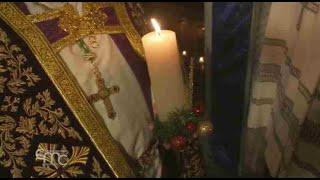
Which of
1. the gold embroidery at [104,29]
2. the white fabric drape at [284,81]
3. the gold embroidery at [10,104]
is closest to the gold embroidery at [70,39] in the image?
the gold embroidery at [104,29]

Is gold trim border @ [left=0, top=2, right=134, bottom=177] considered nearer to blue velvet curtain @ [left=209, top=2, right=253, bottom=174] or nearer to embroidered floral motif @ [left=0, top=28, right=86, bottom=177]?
embroidered floral motif @ [left=0, top=28, right=86, bottom=177]

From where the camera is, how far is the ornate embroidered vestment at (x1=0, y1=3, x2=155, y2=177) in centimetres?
55

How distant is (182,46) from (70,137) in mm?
386

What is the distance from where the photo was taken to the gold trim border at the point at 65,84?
60cm

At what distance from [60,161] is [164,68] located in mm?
220

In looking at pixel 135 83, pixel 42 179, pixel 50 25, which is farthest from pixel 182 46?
pixel 42 179

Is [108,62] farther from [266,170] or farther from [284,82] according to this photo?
[266,170]

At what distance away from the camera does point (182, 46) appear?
2.83 ft

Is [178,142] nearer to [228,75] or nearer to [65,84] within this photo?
Result: [65,84]

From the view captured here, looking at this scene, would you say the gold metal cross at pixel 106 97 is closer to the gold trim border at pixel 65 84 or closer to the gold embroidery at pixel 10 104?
the gold trim border at pixel 65 84

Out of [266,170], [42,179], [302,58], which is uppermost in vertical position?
[302,58]

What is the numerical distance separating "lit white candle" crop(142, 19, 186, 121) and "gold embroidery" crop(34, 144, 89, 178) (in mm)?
152

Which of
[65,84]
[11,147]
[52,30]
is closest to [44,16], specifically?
[52,30]

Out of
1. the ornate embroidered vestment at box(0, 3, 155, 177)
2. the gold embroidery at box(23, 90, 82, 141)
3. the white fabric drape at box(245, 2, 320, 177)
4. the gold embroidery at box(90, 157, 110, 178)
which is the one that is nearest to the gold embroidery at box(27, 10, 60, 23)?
the ornate embroidered vestment at box(0, 3, 155, 177)
